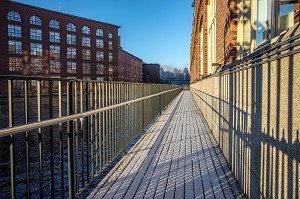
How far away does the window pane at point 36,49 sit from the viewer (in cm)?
5303

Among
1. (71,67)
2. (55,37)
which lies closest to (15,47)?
(55,37)

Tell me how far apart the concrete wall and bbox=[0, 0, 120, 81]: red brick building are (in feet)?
167

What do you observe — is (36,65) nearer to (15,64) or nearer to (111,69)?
(15,64)

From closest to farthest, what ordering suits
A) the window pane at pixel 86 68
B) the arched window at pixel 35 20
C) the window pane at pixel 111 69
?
the arched window at pixel 35 20, the window pane at pixel 86 68, the window pane at pixel 111 69

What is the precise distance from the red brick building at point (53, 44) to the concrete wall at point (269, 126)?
5102cm

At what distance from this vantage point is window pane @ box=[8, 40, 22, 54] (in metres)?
49.3

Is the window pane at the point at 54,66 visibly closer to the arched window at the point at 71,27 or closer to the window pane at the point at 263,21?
the arched window at the point at 71,27

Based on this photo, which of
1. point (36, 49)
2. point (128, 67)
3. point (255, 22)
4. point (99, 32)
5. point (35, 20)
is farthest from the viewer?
point (128, 67)

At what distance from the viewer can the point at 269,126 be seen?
89.3 inches

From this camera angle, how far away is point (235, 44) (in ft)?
17.1

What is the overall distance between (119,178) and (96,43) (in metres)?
64.3

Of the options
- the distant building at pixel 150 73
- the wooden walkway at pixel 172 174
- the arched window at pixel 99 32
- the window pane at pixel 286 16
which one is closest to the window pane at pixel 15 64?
the arched window at pixel 99 32

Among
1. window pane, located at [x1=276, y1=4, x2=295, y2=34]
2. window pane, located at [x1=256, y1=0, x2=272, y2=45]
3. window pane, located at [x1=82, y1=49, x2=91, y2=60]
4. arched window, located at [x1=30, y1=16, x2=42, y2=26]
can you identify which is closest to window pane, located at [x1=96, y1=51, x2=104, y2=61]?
window pane, located at [x1=82, y1=49, x2=91, y2=60]

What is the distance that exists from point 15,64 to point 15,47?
11.0 ft
